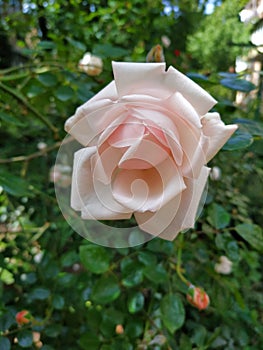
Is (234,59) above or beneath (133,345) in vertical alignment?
above

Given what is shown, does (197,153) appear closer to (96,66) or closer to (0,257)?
(0,257)

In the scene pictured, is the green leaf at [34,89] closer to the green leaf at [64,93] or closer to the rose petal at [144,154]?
the green leaf at [64,93]

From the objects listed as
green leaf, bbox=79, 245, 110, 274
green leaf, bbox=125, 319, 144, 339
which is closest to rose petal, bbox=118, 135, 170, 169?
green leaf, bbox=79, 245, 110, 274

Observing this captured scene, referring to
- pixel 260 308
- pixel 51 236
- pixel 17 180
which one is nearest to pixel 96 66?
pixel 17 180

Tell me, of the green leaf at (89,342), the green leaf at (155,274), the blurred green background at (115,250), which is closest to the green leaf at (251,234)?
the blurred green background at (115,250)

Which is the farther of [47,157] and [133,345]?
[47,157]

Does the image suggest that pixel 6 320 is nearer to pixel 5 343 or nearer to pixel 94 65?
pixel 5 343

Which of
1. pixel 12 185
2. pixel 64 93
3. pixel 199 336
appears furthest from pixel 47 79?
pixel 199 336
